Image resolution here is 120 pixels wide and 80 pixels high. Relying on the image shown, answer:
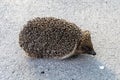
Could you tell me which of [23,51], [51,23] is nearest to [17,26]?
[23,51]

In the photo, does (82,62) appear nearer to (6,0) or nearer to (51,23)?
(51,23)

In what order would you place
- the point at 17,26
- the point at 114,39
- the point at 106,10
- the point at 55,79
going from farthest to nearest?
the point at 106,10
the point at 17,26
the point at 114,39
the point at 55,79

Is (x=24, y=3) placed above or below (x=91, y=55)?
above

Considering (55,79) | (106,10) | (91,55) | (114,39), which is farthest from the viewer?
(106,10)

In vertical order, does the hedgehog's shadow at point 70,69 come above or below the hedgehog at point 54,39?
below

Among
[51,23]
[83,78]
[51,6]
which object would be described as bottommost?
[83,78]

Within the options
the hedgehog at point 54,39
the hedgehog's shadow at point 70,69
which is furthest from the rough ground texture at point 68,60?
the hedgehog at point 54,39

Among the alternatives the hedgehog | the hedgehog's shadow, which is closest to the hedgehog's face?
the hedgehog

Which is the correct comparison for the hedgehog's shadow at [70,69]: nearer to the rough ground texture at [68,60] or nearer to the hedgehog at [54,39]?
the rough ground texture at [68,60]
